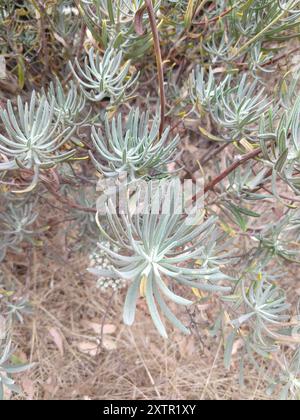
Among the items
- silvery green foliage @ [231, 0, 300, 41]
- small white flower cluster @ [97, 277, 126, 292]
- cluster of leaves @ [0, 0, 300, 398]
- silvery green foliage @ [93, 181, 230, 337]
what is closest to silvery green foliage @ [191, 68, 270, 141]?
cluster of leaves @ [0, 0, 300, 398]

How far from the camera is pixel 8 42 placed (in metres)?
1.01

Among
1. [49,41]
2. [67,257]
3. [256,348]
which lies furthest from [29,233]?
[256,348]

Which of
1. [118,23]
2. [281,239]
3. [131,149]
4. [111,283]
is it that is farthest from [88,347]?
[118,23]

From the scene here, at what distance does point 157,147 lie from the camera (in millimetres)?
708

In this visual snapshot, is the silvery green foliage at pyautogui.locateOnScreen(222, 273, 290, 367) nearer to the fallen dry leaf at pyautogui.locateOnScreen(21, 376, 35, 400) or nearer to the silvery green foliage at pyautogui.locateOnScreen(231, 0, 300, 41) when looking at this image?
the silvery green foliage at pyautogui.locateOnScreen(231, 0, 300, 41)

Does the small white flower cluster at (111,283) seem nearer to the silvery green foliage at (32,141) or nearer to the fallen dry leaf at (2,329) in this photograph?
the fallen dry leaf at (2,329)

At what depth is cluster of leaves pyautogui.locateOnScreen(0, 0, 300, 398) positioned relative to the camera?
22.4 inches

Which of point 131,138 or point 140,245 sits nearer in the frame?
point 140,245

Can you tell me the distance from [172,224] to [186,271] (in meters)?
0.06

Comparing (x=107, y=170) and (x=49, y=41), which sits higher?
(x=49, y=41)

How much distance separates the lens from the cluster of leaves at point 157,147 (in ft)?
1.87

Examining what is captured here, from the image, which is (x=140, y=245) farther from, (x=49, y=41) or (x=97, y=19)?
(x=49, y=41)

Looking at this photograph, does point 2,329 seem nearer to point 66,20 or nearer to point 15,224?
point 15,224

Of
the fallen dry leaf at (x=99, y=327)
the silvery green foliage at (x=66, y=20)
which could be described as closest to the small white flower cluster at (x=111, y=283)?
the fallen dry leaf at (x=99, y=327)
